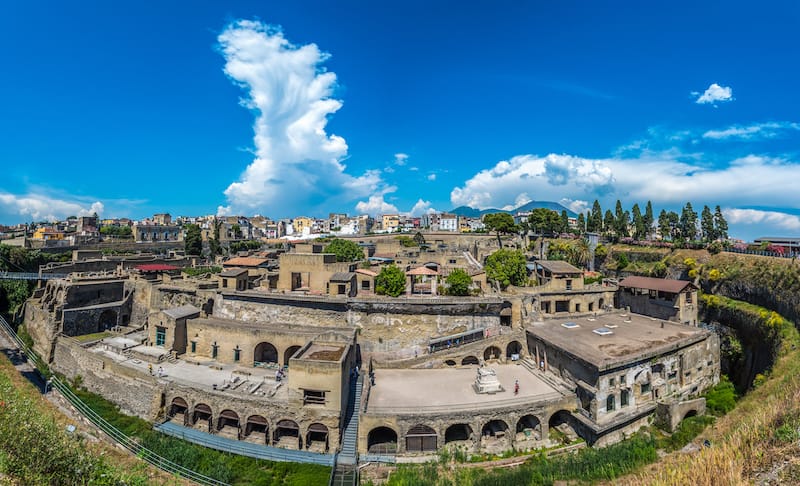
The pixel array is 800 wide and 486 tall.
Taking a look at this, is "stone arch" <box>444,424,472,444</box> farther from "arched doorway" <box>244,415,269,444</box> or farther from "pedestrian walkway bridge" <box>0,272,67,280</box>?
"pedestrian walkway bridge" <box>0,272,67,280</box>

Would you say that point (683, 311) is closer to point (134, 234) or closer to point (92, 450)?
point (92, 450)

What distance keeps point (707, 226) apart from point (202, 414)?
61.0 m

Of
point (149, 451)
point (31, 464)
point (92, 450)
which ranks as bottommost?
point (149, 451)

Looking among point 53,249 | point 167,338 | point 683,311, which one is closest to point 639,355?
point 683,311

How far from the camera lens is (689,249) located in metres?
46.7

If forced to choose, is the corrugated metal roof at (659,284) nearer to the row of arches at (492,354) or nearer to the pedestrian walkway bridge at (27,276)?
the row of arches at (492,354)

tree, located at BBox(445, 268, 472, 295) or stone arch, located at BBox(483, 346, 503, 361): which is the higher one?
tree, located at BBox(445, 268, 472, 295)

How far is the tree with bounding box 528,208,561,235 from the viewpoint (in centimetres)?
7197

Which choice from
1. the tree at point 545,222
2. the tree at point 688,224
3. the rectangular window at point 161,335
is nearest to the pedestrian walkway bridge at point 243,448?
the rectangular window at point 161,335

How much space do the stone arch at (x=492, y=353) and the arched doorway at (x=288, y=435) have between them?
15514mm

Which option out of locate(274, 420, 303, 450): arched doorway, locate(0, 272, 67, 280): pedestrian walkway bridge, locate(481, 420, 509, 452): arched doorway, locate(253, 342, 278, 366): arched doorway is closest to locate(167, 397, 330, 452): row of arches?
locate(274, 420, 303, 450): arched doorway

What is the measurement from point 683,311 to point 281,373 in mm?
35893

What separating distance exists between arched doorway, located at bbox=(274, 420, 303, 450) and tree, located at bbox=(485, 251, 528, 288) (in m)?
24.0

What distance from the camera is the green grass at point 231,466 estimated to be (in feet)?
63.8
